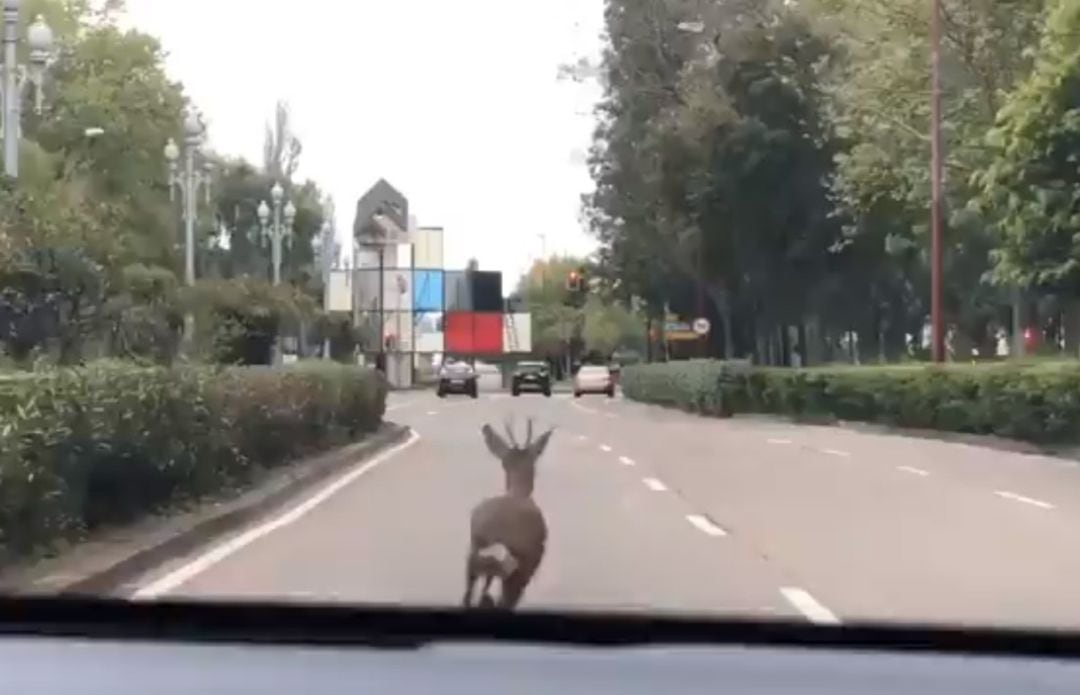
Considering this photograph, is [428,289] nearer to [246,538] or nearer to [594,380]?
[246,538]

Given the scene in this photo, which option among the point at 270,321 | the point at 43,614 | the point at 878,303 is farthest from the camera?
the point at 878,303

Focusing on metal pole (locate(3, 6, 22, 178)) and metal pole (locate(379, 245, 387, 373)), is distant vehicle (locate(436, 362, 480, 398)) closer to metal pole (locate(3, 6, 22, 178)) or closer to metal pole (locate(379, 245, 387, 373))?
metal pole (locate(379, 245, 387, 373))

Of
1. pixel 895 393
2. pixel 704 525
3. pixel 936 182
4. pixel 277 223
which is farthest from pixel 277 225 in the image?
pixel 704 525

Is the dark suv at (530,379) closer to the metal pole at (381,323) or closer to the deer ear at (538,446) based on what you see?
the metal pole at (381,323)

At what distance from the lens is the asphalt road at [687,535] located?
892 centimetres

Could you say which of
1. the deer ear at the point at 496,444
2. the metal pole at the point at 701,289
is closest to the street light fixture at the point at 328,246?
the deer ear at the point at 496,444

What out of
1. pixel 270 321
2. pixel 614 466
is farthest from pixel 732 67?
pixel 614 466

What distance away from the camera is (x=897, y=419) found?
118 ft

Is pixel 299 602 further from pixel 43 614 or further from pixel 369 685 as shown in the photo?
pixel 369 685

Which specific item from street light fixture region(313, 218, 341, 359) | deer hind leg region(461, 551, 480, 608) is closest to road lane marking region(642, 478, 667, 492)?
street light fixture region(313, 218, 341, 359)

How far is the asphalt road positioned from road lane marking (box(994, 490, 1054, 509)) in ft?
0.12

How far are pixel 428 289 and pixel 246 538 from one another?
219 centimetres

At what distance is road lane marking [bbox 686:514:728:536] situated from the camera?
13416 mm

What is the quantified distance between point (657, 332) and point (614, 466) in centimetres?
3025
